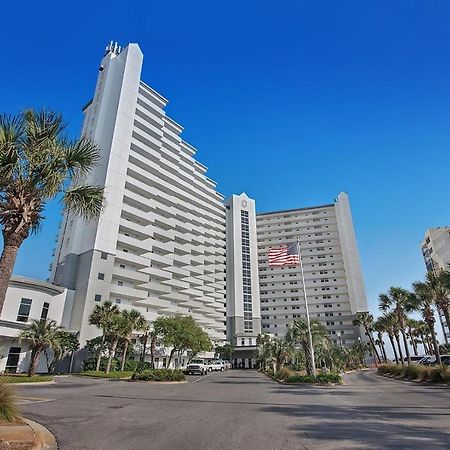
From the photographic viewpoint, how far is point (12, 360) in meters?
33.5

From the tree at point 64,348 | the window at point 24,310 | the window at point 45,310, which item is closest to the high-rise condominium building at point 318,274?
the tree at point 64,348

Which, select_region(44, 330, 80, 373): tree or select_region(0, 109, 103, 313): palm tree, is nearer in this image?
select_region(0, 109, 103, 313): palm tree

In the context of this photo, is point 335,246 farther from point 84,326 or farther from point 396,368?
point 84,326

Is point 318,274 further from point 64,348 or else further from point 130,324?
point 64,348

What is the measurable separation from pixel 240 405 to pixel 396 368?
31020 millimetres

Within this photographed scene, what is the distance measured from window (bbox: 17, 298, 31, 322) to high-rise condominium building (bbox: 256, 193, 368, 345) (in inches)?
3139

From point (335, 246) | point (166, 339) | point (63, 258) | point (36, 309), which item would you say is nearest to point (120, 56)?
point (63, 258)

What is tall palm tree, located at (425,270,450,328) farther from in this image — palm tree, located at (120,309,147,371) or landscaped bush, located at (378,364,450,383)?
palm tree, located at (120,309,147,371)

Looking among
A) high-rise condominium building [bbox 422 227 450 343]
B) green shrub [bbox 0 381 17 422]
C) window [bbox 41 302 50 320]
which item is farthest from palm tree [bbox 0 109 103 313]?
high-rise condominium building [bbox 422 227 450 343]

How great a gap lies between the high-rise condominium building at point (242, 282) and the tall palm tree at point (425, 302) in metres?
58.7

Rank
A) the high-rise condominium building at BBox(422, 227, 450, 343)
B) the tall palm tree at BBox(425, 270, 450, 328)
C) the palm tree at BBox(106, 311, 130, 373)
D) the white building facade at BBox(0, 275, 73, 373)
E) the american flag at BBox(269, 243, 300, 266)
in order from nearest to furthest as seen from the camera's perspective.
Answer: the american flag at BBox(269, 243, 300, 266), the tall palm tree at BBox(425, 270, 450, 328), the white building facade at BBox(0, 275, 73, 373), the palm tree at BBox(106, 311, 130, 373), the high-rise condominium building at BBox(422, 227, 450, 343)

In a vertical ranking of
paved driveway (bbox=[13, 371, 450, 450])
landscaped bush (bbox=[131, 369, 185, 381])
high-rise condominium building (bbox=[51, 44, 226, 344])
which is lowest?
paved driveway (bbox=[13, 371, 450, 450])

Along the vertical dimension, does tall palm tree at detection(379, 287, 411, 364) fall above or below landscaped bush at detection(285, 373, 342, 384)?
above

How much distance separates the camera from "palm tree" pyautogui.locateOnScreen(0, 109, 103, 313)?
9.95m
